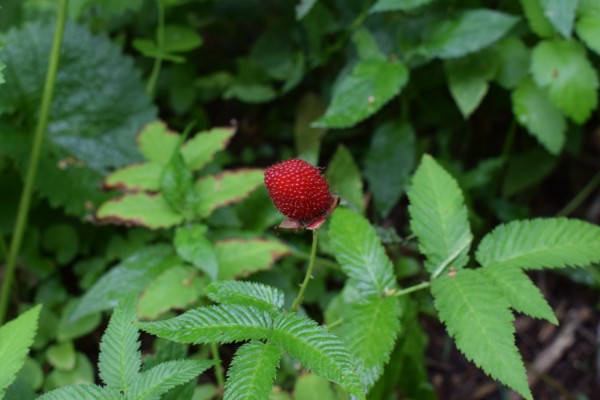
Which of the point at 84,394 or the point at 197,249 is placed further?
the point at 197,249

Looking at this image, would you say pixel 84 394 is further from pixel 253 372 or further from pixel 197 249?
pixel 197 249

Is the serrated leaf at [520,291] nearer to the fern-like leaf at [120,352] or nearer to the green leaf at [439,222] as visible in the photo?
the green leaf at [439,222]

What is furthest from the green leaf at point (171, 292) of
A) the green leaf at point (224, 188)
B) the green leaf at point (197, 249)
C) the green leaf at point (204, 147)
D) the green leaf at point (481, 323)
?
the green leaf at point (481, 323)

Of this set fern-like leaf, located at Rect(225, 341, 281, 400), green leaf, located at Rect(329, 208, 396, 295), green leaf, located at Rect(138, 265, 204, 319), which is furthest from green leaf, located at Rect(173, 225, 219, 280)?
fern-like leaf, located at Rect(225, 341, 281, 400)

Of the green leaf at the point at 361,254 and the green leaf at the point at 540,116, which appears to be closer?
the green leaf at the point at 361,254

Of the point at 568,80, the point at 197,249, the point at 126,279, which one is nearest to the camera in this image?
the point at 197,249

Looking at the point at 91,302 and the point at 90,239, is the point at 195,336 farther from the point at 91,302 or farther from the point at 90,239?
the point at 90,239

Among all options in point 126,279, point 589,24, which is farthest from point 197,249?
point 589,24
